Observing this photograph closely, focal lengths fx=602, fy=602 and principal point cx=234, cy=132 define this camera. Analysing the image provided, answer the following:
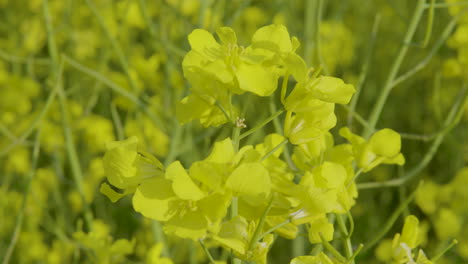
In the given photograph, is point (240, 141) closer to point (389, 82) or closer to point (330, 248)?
point (389, 82)

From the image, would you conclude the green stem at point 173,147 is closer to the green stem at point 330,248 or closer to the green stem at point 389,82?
the green stem at point 389,82

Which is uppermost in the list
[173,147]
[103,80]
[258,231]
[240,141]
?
[258,231]

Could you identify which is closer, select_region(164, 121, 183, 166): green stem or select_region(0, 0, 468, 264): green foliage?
select_region(0, 0, 468, 264): green foliage

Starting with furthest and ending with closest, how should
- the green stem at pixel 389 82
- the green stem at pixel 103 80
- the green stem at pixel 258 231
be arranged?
the green stem at pixel 103 80 → the green stem at pixel 389 82 → the green stem at pixel 258 231

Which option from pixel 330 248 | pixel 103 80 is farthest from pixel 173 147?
pixel 330 248

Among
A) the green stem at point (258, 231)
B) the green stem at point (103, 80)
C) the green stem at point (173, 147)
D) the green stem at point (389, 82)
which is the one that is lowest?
the green stem at point (173, 147)

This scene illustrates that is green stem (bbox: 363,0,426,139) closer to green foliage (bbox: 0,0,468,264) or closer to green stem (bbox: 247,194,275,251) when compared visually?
→ green foliage (bbox: 0,0,468,264)

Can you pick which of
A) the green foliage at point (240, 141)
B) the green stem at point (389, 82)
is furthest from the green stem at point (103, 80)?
the green stem at point (389, 82)

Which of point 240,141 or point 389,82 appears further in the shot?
point 240,141

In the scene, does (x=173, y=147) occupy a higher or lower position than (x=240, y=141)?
higher

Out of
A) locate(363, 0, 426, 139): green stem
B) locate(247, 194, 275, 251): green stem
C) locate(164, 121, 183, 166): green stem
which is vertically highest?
locate(247, 194, 275, 251): green stem

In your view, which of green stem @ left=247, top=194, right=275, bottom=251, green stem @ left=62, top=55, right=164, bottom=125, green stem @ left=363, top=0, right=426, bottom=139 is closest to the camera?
green stem @ left=247, top=194, right=275, bottom=251

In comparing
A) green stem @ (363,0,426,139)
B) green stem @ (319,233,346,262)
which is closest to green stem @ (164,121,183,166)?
green stem @ (363,0,426,139)
